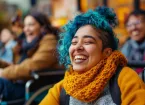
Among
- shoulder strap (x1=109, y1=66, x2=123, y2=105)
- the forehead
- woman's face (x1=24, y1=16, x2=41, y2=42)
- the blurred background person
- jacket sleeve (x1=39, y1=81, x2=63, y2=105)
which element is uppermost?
the forehead

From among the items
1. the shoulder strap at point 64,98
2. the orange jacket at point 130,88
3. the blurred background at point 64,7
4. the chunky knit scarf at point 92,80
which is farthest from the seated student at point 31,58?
the orange jacket at point 130,88

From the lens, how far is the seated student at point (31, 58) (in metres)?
3.86

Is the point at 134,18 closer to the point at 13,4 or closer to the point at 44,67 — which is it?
the point at 44,67

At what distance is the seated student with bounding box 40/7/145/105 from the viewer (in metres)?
2.17

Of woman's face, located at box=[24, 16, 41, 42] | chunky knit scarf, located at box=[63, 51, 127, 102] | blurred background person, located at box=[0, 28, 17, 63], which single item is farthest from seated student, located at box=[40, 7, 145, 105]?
blurred background person, located at box=[0, 28, 17, 63]

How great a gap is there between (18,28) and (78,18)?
122 inches

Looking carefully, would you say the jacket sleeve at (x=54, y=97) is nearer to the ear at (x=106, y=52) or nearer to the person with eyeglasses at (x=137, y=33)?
the ear at (x=106, y=52)

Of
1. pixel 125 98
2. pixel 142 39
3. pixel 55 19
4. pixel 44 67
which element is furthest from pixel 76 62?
pixel 55 19

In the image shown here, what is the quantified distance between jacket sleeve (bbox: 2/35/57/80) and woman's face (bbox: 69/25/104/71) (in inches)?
60.4

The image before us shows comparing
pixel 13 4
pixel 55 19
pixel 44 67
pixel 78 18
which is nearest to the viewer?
pixel 78 18

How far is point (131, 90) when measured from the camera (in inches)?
83.2

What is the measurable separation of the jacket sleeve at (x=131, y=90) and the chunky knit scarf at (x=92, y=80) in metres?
0.10

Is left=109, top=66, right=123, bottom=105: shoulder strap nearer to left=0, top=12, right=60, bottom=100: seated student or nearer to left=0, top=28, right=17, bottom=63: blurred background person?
left=0, top=12, right=60, bottom=100: seated student

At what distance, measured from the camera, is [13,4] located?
454 inches
